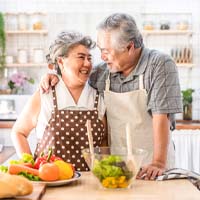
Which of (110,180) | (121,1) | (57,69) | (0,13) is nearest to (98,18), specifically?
(121,1)

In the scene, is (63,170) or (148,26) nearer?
(63,170)

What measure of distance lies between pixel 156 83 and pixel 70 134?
42 cm

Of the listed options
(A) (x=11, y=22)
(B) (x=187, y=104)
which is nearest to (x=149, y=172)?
(B) (x=187, y=104)

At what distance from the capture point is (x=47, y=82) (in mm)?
2332

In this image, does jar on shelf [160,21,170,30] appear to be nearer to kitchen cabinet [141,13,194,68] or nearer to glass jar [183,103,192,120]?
kitchen cabinet [141,13,194,68]

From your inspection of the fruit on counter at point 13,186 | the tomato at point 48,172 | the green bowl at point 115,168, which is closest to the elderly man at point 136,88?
the green bowl at point 115,168

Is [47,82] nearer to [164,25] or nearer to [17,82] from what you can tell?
[17,82]

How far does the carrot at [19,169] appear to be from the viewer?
5.84 feet

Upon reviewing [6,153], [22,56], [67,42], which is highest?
[67,42]

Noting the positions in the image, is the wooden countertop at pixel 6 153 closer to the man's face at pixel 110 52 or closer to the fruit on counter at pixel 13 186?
the man's face at pixel 110 52

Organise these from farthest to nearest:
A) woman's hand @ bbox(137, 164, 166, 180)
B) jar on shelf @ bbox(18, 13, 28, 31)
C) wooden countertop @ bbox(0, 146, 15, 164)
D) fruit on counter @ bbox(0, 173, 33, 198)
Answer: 1. jar on shelf @ bbox(18, 13, 28, 31)
2. wooden countertop @ bbox(0, 146, 15, 164)
3. woman's hand @ bbox(137, 164, 166, 180)
4. fruit on counter @ bbox(0, 173, 33, 198)

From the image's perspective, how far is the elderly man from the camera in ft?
7.32

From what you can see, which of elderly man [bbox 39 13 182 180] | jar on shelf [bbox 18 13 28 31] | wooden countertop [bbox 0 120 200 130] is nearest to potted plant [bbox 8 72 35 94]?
jar on shelf [bbox 18 13 28 31]

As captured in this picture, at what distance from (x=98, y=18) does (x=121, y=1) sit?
28 cm
